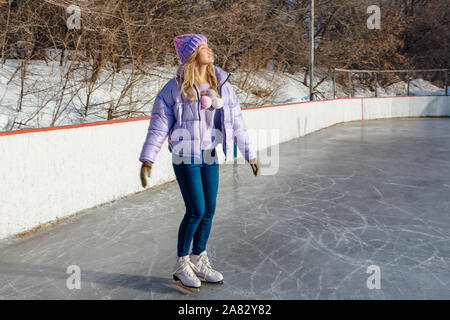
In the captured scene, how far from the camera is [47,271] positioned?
347 cm

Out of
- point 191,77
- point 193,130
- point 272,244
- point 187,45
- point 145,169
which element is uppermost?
point 187,45

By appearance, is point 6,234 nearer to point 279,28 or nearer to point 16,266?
point 16,266

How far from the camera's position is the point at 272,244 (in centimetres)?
404

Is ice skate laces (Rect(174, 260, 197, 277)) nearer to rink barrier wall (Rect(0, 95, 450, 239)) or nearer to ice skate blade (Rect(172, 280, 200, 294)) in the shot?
ice skate blade (Rect(172, 280, 200, 294))

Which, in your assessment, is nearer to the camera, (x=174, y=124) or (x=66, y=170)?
(x=174, y=124)

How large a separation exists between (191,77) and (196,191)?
0.73 metres

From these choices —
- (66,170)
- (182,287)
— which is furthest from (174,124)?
(66,170)

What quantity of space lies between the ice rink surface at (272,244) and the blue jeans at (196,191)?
396mm

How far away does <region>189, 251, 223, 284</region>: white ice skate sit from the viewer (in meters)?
3.17

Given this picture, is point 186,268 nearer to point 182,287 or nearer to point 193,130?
point 182,287

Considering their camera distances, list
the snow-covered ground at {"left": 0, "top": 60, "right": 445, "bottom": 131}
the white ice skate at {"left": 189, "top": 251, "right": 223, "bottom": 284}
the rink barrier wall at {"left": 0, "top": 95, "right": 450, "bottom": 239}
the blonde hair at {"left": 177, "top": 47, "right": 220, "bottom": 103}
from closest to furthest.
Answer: the blonde hair at {"left": 177, "top": 47, "right": 220, "bottom": 103}, the white ice skate at {"left": 189, "top": 251, "right": 223, "bottom": 284}, the rink barrier wall at {"left": 0, "top": 95, "right": 450, "bottom": 239}, the snow-covered ground at {"left": 0, "top": 60, "right": 445, "bottom": 131}

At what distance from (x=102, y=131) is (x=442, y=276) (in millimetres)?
4003

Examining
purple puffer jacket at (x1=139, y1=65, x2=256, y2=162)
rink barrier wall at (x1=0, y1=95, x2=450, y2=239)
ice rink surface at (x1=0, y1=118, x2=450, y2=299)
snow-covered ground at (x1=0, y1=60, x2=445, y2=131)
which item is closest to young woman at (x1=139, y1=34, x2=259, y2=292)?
purple puffer jacket at (x1=139, y1=65, x2=256, y2=162)

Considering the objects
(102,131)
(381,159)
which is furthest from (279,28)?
(102,131)
